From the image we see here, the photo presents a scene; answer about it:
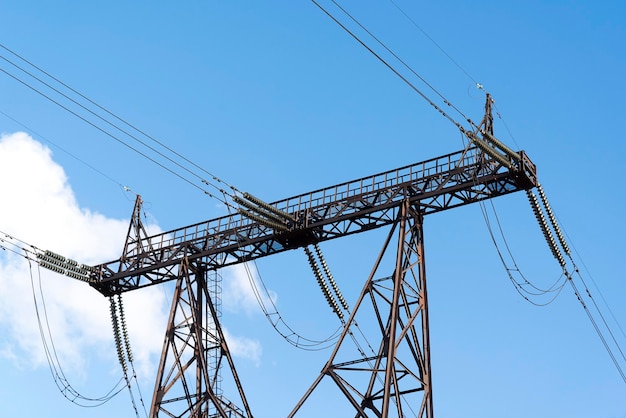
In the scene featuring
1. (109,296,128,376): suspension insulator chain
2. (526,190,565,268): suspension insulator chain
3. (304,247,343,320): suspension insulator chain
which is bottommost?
(526,190,565,268): suspension insulator chain

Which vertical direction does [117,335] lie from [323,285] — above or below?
above

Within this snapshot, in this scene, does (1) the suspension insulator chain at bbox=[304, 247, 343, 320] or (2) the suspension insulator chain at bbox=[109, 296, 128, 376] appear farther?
(2) the suspension insulator chain at bbox=[109, 296, 128, 376]

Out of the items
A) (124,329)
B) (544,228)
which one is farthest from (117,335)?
(544,228)

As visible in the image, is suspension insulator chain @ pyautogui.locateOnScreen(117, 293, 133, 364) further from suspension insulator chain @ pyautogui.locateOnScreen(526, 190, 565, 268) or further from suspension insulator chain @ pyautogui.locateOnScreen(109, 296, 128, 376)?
suspension insulator chain @ pyautogui.locateOnScreen(526, 190, 565, 268)

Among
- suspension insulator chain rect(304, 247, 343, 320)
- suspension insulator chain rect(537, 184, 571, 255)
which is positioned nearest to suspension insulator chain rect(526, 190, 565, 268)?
suspension insulator chain rect(537, 184, 571, 255)

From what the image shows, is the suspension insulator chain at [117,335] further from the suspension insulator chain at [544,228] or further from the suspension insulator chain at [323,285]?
the suspension insulator chain at [544,228]

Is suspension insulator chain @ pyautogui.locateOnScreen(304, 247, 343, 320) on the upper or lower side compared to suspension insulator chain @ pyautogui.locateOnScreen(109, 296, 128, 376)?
lower

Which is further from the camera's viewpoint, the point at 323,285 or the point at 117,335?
the point at 117,335

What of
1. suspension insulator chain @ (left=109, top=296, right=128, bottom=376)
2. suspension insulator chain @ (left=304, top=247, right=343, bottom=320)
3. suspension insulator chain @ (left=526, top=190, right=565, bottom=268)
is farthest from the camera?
suspension insulator chain @ (left=109, top=296, right=128, bottom=376)

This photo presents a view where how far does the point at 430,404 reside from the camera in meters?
38.7

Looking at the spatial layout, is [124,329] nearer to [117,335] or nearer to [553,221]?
[117,335]

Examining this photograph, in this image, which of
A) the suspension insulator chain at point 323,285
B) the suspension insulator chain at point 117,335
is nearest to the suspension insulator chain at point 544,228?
the suspension insulator chain at point 323,285

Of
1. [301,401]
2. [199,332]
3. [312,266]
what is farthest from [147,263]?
[301,401]

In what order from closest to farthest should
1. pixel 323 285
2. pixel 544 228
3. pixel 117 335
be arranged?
pixel 544 228, pixel 323 285, pixel 117 335
